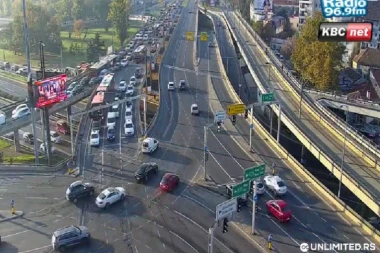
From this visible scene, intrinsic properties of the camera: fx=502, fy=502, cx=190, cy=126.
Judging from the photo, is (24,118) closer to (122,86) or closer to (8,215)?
(122,86)

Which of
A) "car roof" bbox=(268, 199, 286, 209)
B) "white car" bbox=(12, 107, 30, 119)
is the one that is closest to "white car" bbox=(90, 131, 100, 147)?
"white car" bbox=(12, 107, 30, 119)

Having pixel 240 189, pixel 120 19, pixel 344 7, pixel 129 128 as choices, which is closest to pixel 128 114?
pixel 129 128

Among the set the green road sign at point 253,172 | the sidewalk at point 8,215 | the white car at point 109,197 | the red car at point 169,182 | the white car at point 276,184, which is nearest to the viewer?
the green road sign at point 253,172

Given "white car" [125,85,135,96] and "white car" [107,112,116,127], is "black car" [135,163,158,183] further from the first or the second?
"white car" [125,85,135,96]

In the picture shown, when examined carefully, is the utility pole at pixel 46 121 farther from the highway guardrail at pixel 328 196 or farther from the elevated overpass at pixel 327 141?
the elevated overpass at pixel 327 141

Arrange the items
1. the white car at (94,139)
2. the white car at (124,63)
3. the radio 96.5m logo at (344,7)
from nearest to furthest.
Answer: the radio 96.5m logo at (344,7) < the white car at (94,139) < the white car at (124,63)

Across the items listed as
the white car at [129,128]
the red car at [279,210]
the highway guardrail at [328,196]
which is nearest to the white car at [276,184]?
the red car at [279,210]
